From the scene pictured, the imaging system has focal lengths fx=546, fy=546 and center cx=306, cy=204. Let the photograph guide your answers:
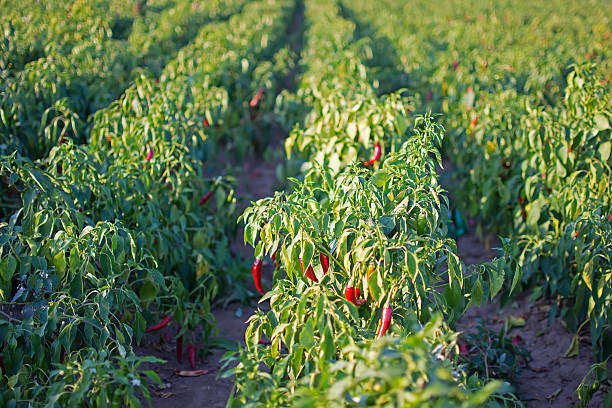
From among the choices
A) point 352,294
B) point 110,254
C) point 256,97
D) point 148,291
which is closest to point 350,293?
point 352,294

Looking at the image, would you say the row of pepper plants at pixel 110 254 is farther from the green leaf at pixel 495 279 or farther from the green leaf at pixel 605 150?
the green leaf at pixel 605 150

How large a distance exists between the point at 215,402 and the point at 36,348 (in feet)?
3.41

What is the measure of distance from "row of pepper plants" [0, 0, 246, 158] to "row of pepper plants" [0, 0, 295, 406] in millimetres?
268

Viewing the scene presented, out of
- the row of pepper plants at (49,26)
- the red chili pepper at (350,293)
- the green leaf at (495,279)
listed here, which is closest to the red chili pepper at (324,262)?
the red chili pepper at (350,293)

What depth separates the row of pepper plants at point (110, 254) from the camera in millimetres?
2166

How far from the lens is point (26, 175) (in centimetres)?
282

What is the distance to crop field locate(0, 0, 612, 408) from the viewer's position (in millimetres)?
1988

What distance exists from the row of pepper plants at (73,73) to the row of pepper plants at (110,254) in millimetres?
268

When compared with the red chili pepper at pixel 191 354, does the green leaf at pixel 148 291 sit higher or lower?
higher

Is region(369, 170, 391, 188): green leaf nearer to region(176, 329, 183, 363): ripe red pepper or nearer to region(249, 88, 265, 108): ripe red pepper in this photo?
region(176, 329, 183, 363): ripe red pepper

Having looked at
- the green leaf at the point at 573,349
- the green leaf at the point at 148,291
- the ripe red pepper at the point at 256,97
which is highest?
the ripe red pepper at the point at 256,97

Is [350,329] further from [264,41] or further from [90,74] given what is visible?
[264,41]

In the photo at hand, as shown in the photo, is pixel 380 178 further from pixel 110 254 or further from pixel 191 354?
pixel 191 354

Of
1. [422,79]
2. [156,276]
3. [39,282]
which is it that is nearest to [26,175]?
[39,282]
